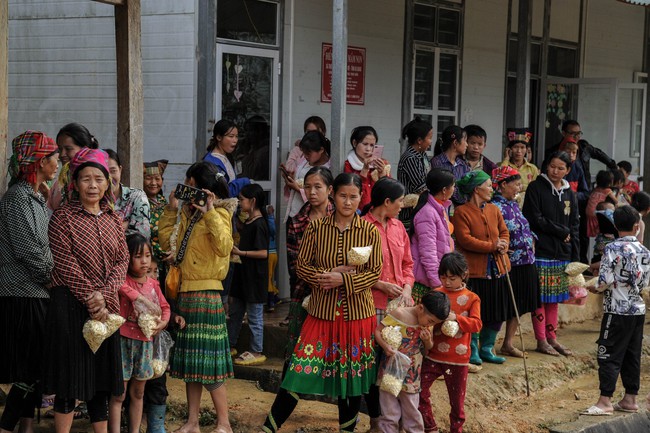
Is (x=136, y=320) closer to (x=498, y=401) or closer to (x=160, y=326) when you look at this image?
(x=160, y=326)

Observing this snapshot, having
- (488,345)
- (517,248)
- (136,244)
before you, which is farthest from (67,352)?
(517,248)

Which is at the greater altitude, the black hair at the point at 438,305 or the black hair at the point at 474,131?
the black hair at the point at 474,131

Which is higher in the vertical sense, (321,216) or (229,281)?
(321,216)

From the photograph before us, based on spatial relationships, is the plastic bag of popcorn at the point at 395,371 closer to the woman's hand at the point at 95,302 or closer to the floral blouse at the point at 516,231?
the woman's hand at the point at 95,302

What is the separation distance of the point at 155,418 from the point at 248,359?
185 centimetres

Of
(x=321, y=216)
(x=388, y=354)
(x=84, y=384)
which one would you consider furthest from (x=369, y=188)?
(x=84, y=384)

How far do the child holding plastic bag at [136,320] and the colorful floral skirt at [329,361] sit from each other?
0.91 m

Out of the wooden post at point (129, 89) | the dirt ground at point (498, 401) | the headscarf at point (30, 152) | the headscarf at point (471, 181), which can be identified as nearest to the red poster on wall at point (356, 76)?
the headscarf at point (471, 181)

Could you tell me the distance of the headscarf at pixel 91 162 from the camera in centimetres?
569

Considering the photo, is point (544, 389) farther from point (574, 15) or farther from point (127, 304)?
point (574, 15)

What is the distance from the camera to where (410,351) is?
21.6 feet

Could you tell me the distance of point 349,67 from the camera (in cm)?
1067

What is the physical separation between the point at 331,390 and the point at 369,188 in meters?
2.29

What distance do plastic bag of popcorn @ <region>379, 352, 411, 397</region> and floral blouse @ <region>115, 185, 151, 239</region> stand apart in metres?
1.82
